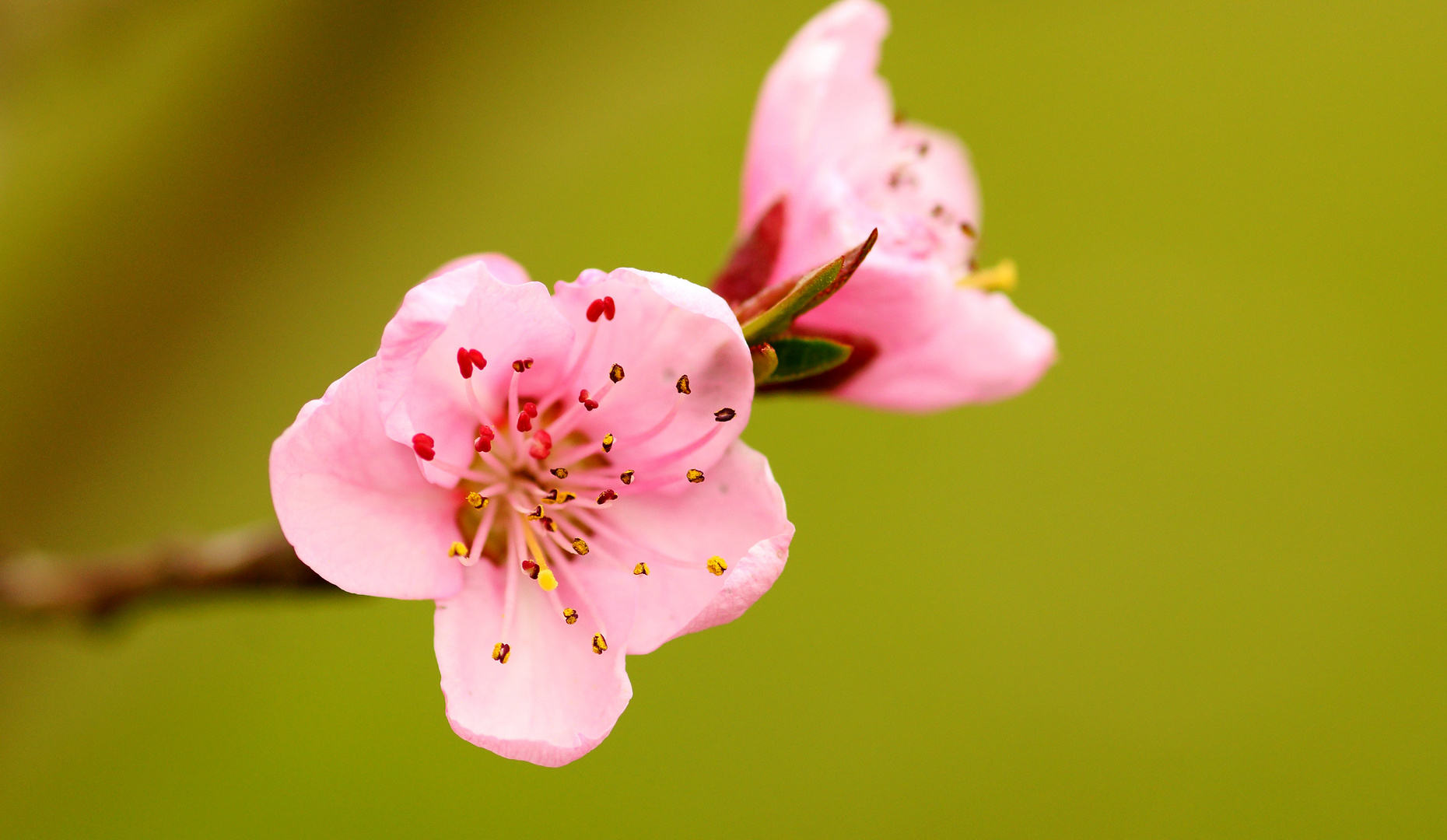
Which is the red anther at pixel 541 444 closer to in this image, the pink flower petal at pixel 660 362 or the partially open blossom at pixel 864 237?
the pink flower petal at pixel 660 362

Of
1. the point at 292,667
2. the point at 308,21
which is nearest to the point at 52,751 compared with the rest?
the point at 292,667

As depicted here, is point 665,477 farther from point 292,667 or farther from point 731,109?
point 731,109

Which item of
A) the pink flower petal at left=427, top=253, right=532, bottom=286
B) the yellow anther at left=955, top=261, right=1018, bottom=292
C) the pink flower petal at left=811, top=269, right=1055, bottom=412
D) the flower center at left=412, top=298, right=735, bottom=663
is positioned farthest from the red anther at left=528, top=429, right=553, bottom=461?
the yellow anther at left=955, top=261, right=1018, bottom=292

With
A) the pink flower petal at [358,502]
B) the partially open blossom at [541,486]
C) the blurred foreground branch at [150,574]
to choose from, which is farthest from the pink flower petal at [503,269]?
the blurred foreground branch at [150,574]

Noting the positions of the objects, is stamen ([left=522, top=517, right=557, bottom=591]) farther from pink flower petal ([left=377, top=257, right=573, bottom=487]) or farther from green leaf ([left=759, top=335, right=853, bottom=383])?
green leaf ([left=759, top=335, right=853, bottom=383])

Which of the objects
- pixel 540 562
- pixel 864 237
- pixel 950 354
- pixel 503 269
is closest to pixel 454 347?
pixel 503 269

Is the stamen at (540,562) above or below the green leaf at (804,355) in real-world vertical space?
below
